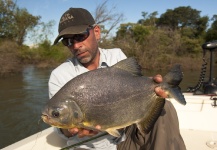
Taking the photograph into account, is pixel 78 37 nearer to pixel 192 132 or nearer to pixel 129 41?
pixel 192 132

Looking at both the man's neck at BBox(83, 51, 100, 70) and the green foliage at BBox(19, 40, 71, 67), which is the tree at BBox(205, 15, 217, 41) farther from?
the man's neck at BBox(83, 51, 100, 70)

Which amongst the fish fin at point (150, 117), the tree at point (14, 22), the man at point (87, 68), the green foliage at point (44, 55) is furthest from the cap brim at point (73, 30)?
the tree at point (14, 22)

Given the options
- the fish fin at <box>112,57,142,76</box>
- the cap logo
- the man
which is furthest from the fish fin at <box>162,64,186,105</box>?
the cap logo

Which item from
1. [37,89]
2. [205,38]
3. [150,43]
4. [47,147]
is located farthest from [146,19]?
[47,147]

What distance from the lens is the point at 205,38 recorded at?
114 feet

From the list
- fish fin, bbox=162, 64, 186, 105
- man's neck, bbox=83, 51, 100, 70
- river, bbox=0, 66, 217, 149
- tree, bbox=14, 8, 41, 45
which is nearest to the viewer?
fish fin, bbox=162, 64, 186, 105

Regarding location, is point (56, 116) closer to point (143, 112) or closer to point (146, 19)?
point (143, 112)

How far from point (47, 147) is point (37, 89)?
1320cm

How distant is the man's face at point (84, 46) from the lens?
285cm

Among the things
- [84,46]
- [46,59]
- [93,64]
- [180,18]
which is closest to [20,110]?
Result: [93,64]

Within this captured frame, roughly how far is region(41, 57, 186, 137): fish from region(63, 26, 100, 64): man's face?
0.79m

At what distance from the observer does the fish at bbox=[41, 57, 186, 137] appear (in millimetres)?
1988

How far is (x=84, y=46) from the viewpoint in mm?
2871

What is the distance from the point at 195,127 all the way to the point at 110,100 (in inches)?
106
